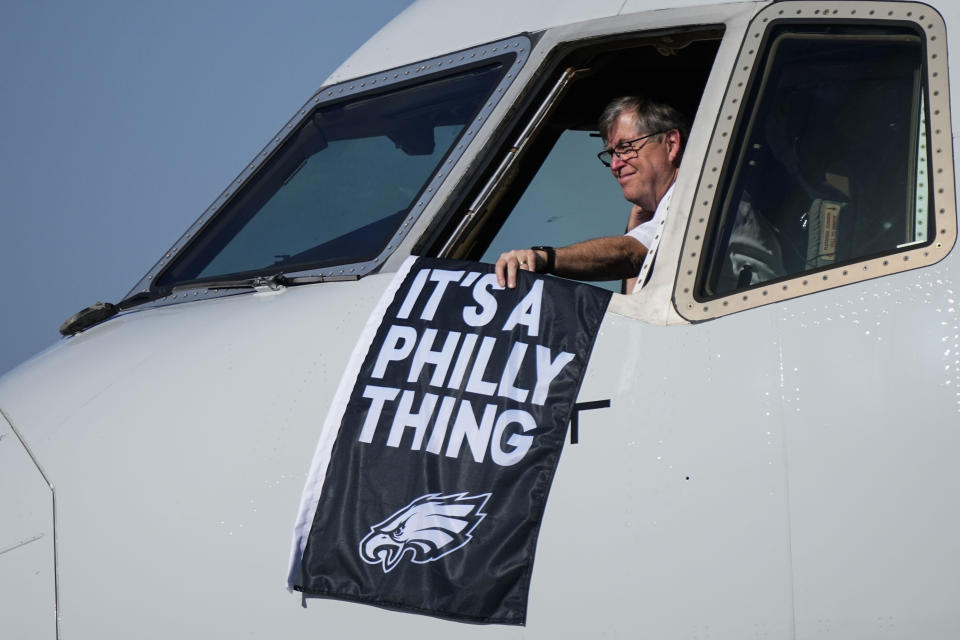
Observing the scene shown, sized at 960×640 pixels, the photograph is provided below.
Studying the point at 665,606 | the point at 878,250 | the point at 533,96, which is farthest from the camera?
the point at 533,96

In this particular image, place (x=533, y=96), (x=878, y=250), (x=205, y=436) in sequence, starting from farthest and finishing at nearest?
(x=533, y=96) → (x=205, y=436) → (x=878, y=250)

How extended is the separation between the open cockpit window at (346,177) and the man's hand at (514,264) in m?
0.44

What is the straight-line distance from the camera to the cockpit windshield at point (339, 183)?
12.6 ft

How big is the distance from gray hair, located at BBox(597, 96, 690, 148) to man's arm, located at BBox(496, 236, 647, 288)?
679 mm

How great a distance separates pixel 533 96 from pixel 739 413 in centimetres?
148

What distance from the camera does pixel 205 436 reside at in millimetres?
3279

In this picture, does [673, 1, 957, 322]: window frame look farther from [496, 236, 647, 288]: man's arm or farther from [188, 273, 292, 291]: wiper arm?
[188, 273, 292, 291]: wiper arm

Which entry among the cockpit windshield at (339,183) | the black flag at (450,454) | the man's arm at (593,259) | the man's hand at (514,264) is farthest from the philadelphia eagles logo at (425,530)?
the cockpit windshield at (339,183)

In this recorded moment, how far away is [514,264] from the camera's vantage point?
10.8 feet

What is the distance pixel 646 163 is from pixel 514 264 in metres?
1.22

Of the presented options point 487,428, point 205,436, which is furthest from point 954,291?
point 205,436

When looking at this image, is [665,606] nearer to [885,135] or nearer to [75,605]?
[885,135]

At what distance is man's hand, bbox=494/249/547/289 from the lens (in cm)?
327

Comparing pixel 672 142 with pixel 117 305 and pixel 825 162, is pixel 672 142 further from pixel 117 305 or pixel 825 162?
pixel 117 305
